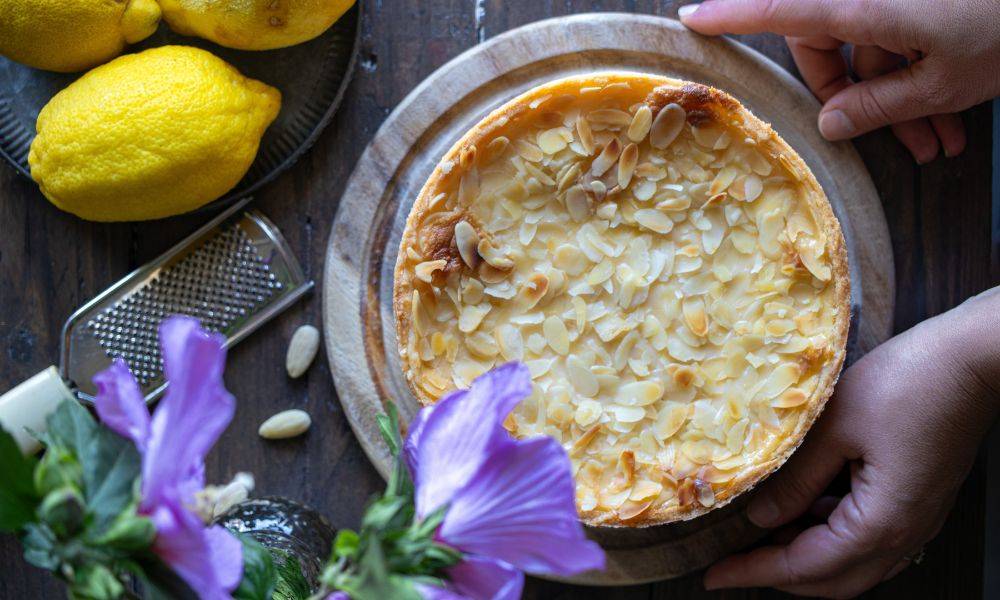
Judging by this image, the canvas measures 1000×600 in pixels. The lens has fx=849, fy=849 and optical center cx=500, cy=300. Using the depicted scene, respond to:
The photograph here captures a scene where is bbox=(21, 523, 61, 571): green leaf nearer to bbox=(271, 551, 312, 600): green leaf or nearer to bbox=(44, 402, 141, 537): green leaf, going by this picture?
bbox=(44, 402, 141, 537): green leaf

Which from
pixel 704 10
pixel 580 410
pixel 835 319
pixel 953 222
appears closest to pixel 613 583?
pixel 580 410

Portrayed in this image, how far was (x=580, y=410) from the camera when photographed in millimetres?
1195

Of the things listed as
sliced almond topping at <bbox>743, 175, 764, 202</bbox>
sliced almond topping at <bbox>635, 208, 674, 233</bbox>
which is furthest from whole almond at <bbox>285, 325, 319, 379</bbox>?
sliced almond topping at <bbox>743, 175, 764, 202</bbox>

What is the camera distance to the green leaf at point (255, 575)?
27.5 inches

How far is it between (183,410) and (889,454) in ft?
3.31

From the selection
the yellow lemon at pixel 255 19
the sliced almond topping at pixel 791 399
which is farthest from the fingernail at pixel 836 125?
the yellow lemon at pixel 255 19

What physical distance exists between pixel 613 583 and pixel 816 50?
34.6 inches

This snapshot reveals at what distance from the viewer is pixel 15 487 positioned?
626 mm

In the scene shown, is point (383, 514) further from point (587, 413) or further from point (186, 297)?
point (186, 297)

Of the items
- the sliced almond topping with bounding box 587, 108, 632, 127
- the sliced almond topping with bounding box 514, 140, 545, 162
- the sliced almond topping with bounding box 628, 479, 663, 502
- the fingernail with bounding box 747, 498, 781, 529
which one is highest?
the sliced almond topping with bounding box 587, 108, 632, 127

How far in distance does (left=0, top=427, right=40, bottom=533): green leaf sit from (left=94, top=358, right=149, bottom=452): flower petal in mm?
84

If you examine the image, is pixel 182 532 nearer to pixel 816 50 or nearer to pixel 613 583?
pixel 613 583

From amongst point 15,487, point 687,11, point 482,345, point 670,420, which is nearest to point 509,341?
point 482,345

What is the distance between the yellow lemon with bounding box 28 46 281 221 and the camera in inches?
44.3
